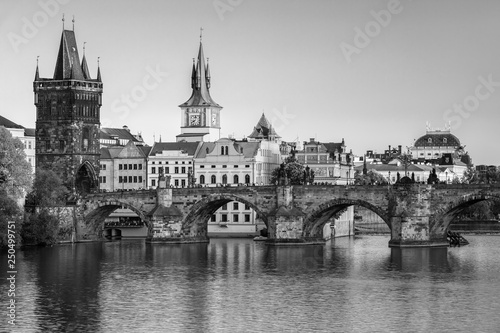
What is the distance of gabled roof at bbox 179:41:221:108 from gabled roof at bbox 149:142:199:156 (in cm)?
1017

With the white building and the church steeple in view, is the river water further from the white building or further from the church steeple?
the white building

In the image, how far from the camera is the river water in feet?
225

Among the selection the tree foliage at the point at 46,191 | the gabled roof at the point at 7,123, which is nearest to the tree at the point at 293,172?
Result: the gabled roof at the point at 7,123

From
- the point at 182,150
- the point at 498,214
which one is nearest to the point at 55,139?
the point at 182,150

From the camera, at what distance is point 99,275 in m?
89.4

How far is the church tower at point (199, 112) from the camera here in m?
152

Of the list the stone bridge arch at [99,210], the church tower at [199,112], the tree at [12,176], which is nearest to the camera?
the tree at [12,176]

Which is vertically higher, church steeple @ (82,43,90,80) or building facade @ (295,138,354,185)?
church steeple @ (82,43,90,80)

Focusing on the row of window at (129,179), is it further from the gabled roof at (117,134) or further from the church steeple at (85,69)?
the gabled roof at (117,134)

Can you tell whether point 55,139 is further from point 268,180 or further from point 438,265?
point 438,265

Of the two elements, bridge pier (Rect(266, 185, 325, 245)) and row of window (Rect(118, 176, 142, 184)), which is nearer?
bridge pier (Rect(266, 185, 325, 245))

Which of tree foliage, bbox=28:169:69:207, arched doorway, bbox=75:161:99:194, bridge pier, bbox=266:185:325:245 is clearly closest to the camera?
bridge pier, bbox=266:185:325:245

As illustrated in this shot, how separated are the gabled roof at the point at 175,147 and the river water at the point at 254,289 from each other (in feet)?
98.0

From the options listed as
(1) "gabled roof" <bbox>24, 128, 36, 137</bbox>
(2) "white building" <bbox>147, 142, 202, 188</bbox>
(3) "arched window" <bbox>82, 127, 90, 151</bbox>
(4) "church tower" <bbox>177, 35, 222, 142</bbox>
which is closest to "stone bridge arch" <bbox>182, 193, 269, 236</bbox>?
(3) "arched window" <bbox>82, 127, 90, 151</bbox>
